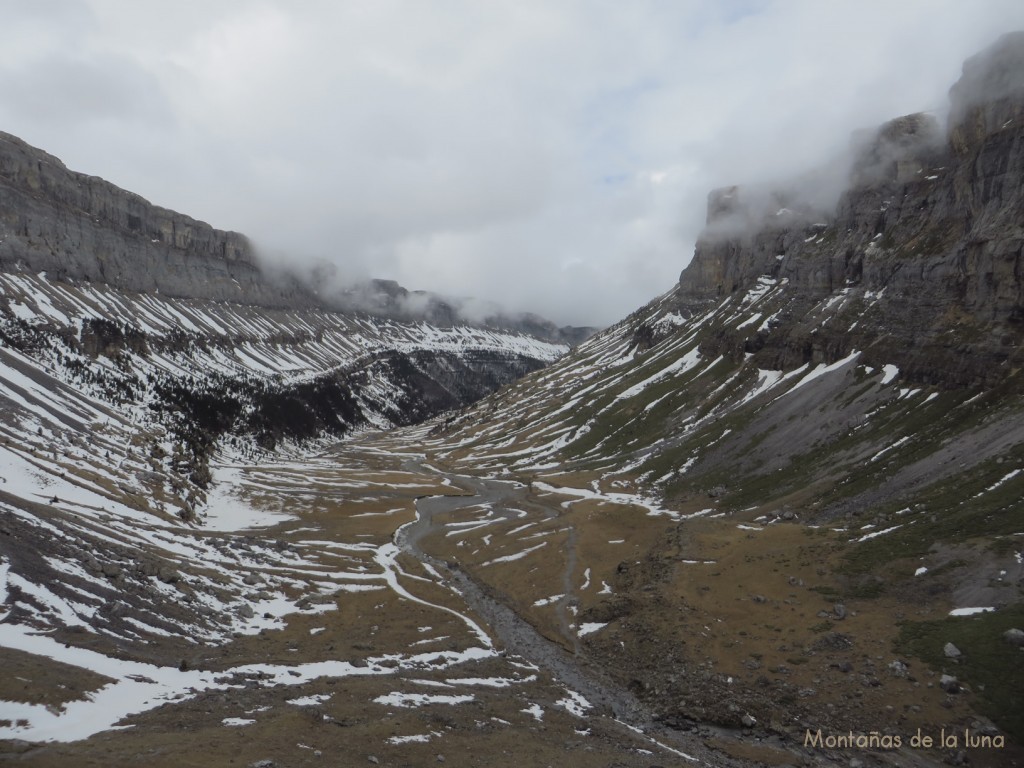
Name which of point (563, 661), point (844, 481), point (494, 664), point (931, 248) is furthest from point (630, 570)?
point (931, 248)

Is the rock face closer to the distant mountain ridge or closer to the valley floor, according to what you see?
the distant mountain ridge

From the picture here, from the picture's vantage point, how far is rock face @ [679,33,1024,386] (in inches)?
3548

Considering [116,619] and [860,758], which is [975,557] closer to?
[860,758]

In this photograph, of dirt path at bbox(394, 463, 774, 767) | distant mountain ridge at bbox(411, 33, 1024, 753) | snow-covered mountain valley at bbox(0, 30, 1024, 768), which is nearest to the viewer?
snow-covered mountain valley at bbox(0, 30, 1024, 768)

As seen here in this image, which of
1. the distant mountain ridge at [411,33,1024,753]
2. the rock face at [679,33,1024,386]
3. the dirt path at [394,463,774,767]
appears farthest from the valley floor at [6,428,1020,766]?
the rock face at [679,33,1024,386]

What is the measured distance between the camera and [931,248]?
382 ft

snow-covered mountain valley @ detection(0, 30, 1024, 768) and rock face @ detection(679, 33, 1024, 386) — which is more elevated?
rock face @ detection(679, 33, 1024, 386)

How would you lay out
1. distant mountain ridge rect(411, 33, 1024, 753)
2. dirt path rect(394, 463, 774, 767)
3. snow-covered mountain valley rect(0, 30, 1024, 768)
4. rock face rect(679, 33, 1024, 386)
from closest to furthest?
snow-covered mountain valley rect(0, 30, 1024, 768) → dirt path rect(394, 463, 774, 767) → distant mountain ridge rect(411, 33, 1024, 753) → rock face rect(679, 33, 1024, 386)

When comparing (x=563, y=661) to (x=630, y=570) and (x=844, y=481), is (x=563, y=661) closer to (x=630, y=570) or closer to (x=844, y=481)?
(x=630, y=570)

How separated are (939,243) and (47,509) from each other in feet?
497

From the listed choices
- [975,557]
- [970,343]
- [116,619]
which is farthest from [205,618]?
[970,343]

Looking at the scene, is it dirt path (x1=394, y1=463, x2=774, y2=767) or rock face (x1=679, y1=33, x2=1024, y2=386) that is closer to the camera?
dirt path (x1=394, y1=463, x2=774, y2=767)

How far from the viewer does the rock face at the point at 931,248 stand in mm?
90125

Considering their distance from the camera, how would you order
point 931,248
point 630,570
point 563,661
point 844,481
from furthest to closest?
point 931,248, point 844,481, point 630,570, point 563,661
